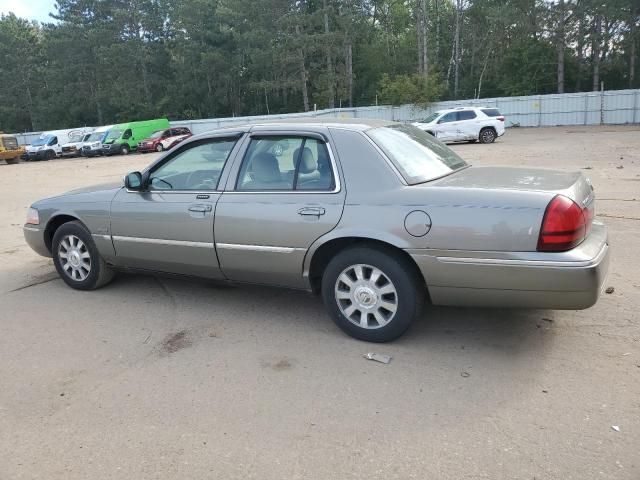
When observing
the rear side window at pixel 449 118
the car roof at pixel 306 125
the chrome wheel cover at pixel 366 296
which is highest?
the rear side window at pixel 449 118

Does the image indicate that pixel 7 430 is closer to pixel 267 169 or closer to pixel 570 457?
pixel 267 169

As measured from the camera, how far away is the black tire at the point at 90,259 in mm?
5277

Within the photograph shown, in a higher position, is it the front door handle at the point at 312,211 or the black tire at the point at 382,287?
the front door handle at the point at 312,211

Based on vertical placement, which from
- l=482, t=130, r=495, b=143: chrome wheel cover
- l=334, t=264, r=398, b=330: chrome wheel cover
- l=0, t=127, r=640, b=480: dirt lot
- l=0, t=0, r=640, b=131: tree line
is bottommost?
l=0, t=127, r=640, b=480: dirt lot

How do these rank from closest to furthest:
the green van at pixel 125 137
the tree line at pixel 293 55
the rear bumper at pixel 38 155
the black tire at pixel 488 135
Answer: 1. the black tire at pixel 488 135
2. the green van at pixel 125 137
3. the rear bumper at pixel 38 155
4. the tree line at pixel 293 55

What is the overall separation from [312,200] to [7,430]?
2.36 m

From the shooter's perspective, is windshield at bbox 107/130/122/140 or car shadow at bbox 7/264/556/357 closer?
car shadow at bbox 7/264/556/357

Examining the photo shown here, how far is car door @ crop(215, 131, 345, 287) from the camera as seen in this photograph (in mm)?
3990

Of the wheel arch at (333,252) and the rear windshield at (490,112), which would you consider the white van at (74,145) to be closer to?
the rear windshield at (490,112)

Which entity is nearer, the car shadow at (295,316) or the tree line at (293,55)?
the car shadow at (295,316)

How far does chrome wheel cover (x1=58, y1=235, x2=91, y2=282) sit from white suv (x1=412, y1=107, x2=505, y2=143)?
19.4 meters

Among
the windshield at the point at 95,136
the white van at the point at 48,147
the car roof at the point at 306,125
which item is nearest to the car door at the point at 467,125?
the car roof at the point at 306,125

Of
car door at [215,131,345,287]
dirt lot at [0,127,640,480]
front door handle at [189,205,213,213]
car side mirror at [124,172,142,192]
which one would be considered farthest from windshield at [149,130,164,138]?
car door at [215,131,345,287]

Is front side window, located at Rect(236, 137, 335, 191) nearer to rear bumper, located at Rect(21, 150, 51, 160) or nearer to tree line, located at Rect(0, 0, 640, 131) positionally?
rear bumper, located at Rect(21, 150, 51, 160)
